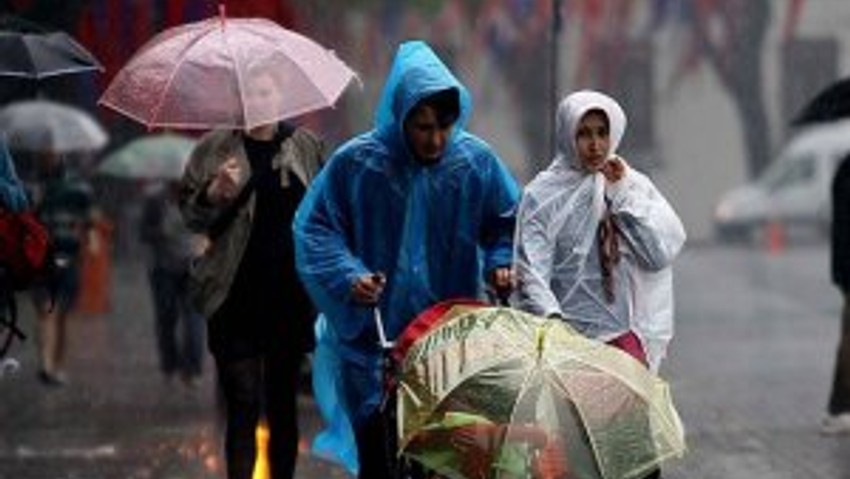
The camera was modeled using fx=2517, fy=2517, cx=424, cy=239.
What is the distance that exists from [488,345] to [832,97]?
5822 mm

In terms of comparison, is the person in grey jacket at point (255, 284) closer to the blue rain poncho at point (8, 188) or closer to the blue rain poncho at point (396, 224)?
the blue rain poncho at point (8, 188)

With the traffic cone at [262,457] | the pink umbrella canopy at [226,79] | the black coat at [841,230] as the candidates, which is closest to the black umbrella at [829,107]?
the black coat at [841,230]

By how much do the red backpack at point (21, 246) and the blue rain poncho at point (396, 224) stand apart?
2.12 metres

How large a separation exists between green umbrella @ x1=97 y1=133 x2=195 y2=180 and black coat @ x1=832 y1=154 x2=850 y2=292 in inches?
189

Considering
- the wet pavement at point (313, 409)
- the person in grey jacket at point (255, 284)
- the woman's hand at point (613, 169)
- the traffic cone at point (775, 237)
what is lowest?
the traffic cone at point (775, 237)

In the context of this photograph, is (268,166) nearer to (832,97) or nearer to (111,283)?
(832,97)

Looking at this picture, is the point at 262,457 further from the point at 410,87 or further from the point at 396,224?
the point at 410,87

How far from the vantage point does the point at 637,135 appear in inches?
1270

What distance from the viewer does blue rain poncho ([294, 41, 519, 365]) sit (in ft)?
24.8

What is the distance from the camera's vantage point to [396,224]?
759cm

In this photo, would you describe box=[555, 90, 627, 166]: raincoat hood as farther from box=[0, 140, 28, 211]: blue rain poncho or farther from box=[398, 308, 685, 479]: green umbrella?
box=[0, 140, 28, 211]: blue rain poncho

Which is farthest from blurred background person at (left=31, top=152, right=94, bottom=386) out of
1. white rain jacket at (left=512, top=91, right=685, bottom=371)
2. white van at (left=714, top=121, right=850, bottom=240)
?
white van at (left=714, top=121, right=850, bottom=240)

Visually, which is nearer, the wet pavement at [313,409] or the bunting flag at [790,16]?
the wet pavement at [313,409]

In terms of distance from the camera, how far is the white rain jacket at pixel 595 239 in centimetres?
782
